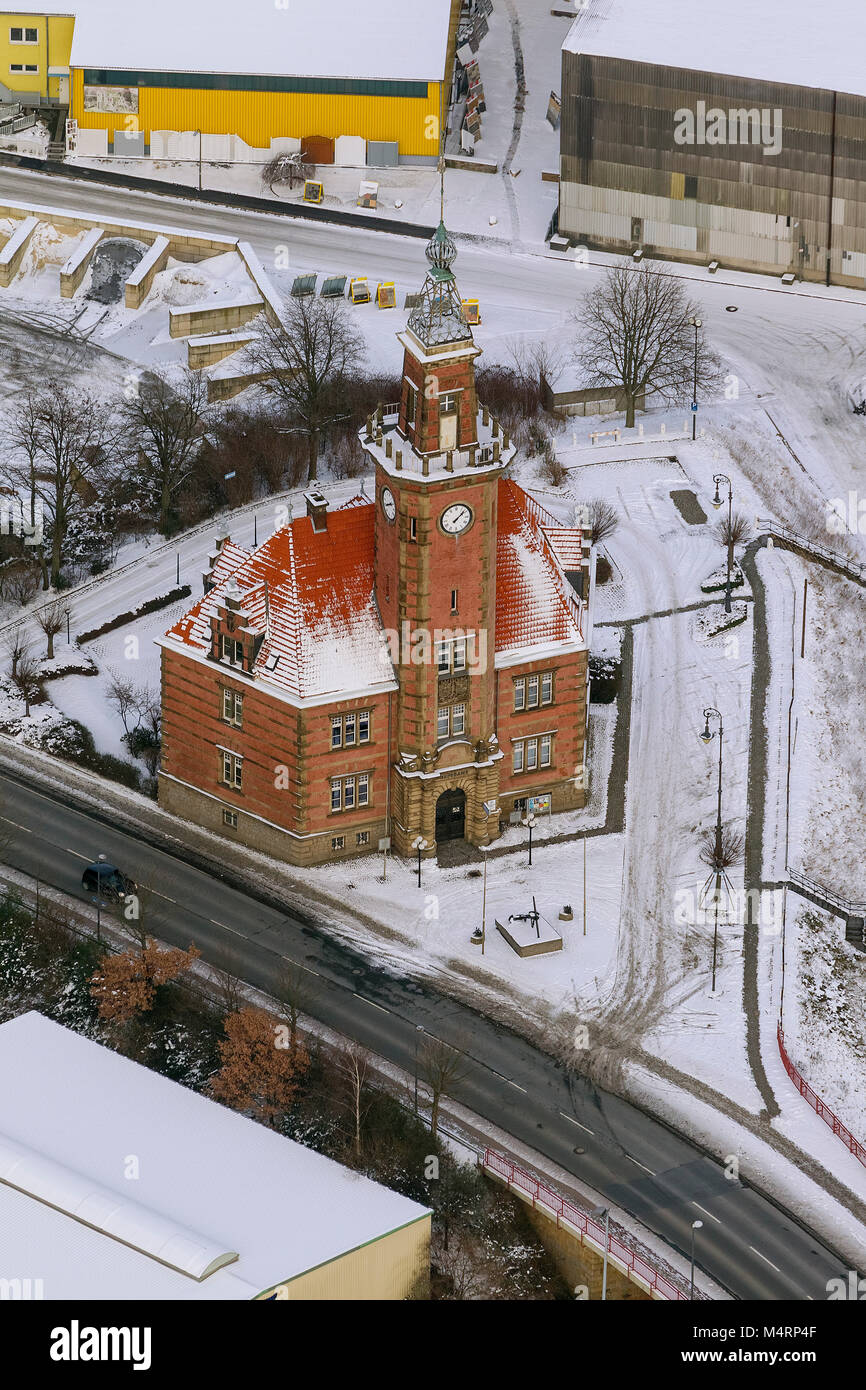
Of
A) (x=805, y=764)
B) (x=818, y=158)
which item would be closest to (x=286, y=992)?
(x=805, y=764)

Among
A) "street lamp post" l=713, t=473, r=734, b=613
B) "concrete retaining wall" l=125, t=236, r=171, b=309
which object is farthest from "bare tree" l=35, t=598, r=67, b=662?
"street lamp post" l=713, t=473, r=734, b=613

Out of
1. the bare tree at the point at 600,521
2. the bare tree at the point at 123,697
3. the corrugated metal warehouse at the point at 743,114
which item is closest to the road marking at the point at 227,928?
the bare tree at the point at 123,697

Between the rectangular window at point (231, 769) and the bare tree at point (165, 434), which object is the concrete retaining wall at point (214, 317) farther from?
the rectangular window at point (231, 769)

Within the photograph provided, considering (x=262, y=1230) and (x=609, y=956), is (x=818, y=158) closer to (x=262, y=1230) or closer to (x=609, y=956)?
(x=609, y=956)

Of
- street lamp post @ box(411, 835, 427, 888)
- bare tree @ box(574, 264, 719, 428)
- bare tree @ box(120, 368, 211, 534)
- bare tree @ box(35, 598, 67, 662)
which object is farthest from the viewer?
bare tree @ box(574, 264, 719, 428)

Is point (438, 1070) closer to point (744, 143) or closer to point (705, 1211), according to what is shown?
point (705, 1211)

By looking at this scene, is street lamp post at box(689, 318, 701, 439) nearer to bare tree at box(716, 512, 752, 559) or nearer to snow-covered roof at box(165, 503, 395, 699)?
bare tree at box(716, 512, 752, 559)
